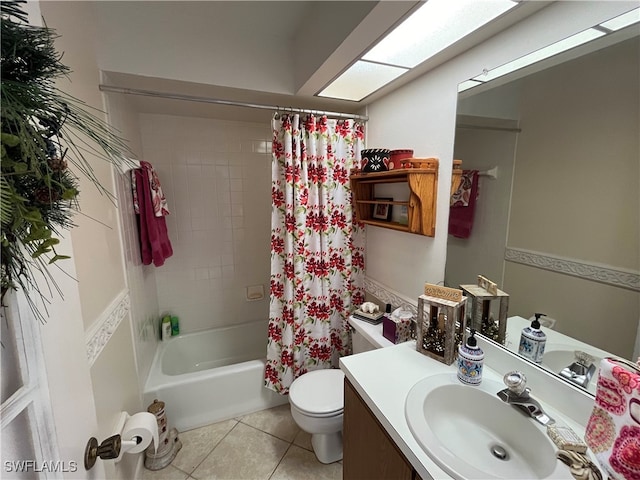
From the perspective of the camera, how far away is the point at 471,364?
1011mm

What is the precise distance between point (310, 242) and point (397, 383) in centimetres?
100

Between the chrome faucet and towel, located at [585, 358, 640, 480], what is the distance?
0.92 feet

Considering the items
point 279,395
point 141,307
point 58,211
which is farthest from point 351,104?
point 279,395

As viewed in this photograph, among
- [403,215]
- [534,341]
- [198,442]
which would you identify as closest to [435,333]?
[534,341]

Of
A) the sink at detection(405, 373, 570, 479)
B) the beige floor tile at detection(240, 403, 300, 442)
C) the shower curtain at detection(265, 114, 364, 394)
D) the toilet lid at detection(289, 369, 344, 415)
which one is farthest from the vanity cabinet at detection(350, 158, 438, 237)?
the beige floor tile at detection(240, 403, 300, 442)

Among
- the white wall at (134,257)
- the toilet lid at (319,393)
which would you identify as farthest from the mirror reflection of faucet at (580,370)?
the white wall at (134,257)

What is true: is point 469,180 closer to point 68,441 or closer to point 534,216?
point 534,216

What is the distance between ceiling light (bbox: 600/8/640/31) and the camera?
74cm

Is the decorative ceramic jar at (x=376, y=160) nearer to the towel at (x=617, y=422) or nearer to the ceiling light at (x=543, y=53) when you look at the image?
the ceiling light at (x=543, y=53)

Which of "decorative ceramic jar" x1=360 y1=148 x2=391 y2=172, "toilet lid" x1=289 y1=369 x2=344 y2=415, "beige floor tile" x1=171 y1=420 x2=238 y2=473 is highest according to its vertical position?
"decorative ceramic jar" x1=360 y1=148 x2=391 y2=172

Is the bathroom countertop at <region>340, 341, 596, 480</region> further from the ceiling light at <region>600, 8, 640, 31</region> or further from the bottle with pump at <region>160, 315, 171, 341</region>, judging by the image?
the bottle with pump at <region>160, 315, 171, 341</region>

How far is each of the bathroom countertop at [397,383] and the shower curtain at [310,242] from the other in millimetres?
723

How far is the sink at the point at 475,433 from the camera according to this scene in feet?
2.46

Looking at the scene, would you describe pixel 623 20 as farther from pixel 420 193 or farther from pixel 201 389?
pixel 201 389
